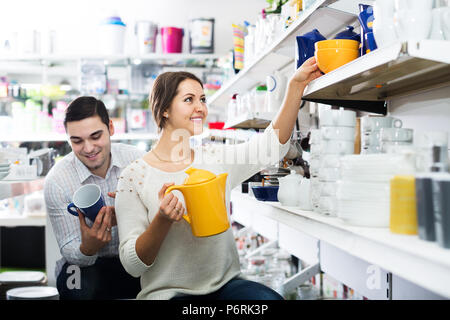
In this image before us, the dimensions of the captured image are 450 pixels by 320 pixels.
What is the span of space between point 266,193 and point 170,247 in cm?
35

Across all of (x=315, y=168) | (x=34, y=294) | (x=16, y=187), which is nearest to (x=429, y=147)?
(x=315, y=168)

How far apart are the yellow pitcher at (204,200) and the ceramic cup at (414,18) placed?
0.56 meters

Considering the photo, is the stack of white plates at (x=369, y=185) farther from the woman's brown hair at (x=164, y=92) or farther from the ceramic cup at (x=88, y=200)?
the ceramic cup at (x=88, y=200)

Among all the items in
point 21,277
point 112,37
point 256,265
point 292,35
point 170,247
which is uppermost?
point 112,37

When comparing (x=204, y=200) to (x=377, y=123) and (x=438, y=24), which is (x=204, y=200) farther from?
(x=438, y=24)

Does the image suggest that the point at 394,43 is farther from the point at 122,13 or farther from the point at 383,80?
the point at 122,13

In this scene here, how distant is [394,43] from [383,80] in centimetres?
43

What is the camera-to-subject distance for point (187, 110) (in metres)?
1.47

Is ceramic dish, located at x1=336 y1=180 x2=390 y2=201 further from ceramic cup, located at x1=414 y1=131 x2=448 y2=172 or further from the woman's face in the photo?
the woman's face

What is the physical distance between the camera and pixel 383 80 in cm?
127

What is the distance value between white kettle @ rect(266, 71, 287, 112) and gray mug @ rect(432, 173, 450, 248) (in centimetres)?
124

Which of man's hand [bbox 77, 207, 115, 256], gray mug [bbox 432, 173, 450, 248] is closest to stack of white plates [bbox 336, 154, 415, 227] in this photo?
gray mug [bbox 432, 173, 450, 248]

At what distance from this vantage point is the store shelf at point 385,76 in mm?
829

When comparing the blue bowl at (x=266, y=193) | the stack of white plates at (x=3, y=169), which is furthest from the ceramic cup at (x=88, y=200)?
the blue bowl at (x=266, y=193)
